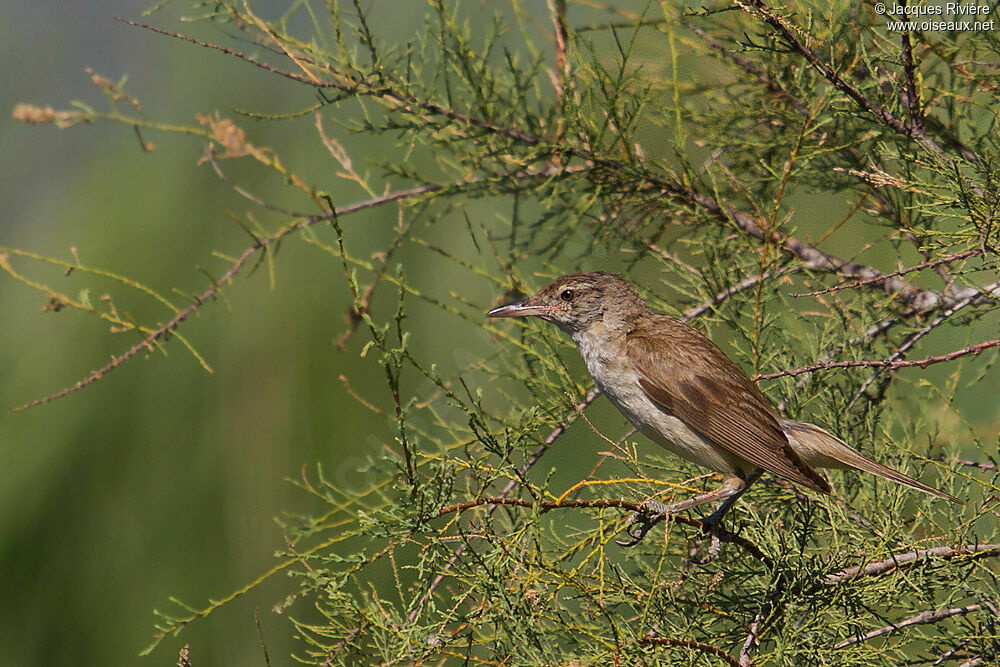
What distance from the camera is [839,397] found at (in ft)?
7.61

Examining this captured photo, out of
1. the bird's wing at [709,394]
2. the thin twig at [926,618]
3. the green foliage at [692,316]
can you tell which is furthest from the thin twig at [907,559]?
the bird's wing at [709,394]

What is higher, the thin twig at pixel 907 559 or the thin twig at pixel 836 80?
the thin twig at pixel 836 80

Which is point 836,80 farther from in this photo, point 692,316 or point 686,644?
point 686,644

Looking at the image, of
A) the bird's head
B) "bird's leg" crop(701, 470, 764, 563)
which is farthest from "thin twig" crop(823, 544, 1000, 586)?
the bird's head

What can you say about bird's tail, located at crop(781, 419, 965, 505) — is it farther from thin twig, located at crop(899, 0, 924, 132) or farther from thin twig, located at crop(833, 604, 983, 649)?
thin twig, located at crop(899, 0, 924, 132)

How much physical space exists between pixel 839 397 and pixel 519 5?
4.90 ft

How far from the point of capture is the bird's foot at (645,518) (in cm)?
168

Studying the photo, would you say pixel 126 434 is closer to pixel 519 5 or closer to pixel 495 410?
pixel 495 410

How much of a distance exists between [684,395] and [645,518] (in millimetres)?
700

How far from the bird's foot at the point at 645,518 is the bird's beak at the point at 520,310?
0.74 metres

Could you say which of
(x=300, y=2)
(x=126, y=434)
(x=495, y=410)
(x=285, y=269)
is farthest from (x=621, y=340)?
(x=126, y=434)

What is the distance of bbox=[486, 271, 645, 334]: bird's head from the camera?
2641mm

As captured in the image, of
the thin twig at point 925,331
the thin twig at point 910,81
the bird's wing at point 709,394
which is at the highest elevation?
the thin twig at point 910,81

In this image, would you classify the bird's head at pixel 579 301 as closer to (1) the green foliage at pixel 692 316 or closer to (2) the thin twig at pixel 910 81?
(1) the green foliage at pixel 692 316
